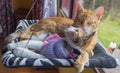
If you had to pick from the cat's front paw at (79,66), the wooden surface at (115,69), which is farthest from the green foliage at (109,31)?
the cat's front paw at (79,66)

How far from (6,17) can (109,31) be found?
2070mm

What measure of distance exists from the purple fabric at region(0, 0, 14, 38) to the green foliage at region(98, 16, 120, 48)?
193 centimetres

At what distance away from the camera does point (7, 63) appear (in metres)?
1.06

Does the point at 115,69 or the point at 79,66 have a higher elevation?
the point at 79,66

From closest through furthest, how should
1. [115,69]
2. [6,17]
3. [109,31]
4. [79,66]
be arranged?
[79,66] → [115,69] → [109,31] → [6,17]

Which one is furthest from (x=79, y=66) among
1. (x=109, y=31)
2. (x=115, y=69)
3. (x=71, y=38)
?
(x=109, y=31)

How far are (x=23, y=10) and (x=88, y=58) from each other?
2561 mm

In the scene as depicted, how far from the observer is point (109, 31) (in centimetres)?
155

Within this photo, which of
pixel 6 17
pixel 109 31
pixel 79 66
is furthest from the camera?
pixel 6 17

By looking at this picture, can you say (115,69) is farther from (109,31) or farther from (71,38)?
(71,38)

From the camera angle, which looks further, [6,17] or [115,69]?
[6,17]

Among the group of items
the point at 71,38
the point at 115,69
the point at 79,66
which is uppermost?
the point at 71,38

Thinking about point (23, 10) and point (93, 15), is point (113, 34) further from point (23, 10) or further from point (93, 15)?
point (23, 10)

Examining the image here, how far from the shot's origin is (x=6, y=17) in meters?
3.26
